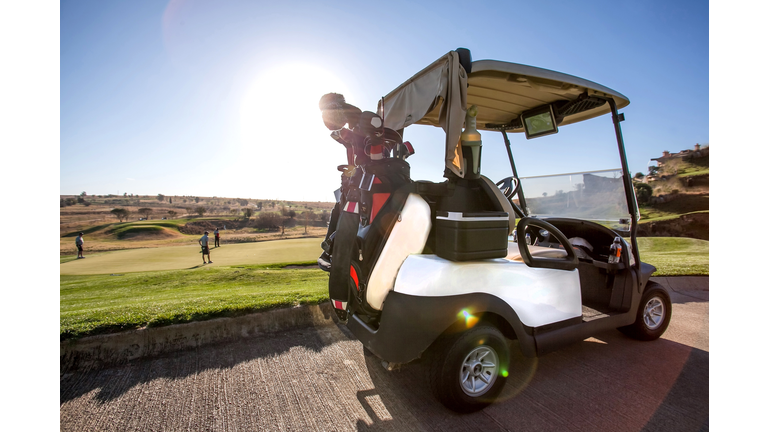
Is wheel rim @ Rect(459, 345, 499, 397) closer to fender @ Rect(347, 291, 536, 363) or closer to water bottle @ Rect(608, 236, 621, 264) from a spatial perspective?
fender @ Rect(347, 291, 536, 363)

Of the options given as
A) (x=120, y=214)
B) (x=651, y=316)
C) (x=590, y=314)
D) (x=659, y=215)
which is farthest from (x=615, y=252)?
(x=120, y=214)

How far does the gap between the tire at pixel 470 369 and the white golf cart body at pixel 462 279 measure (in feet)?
0.38

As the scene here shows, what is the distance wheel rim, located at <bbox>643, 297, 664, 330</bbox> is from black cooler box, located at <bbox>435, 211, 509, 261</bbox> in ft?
8.04

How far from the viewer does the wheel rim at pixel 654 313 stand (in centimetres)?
360

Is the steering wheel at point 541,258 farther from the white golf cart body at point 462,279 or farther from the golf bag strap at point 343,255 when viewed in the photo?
the golf bag strap at point 343,255

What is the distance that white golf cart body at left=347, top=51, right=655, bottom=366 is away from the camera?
2168mm

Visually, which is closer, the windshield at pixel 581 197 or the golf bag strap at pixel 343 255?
the golf bag strap at pixel 343 255

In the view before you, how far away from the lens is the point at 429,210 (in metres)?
2.51

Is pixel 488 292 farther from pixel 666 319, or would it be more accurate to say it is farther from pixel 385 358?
pixel 666 319

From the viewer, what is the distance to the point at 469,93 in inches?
134

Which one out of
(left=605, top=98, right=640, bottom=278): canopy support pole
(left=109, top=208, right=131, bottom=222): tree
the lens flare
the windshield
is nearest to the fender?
the lens flare

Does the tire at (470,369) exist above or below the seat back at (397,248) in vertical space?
below

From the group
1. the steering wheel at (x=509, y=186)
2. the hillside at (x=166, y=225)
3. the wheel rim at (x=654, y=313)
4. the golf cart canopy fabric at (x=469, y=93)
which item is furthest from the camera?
the hillside at (x=166, y=225)

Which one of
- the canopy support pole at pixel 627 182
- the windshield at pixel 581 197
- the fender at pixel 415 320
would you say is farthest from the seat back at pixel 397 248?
the windshield at pixel 581 197
